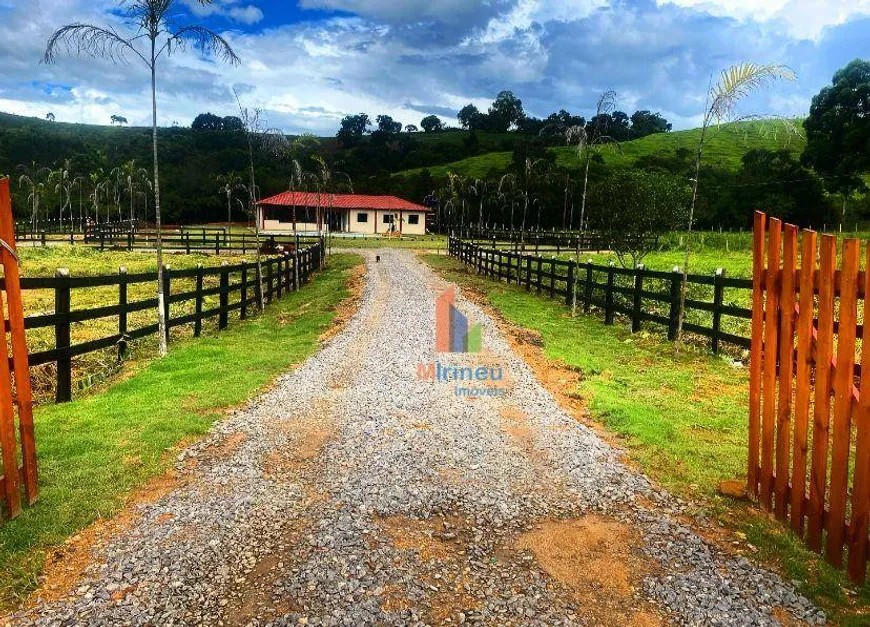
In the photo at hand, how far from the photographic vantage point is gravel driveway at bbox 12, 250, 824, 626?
304 cm

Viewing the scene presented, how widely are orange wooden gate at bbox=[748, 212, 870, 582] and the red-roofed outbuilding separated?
167 feet

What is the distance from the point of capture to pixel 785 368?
3959 millimetres

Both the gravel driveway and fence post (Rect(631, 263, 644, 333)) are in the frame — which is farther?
fence post (Rect(631, 263, 644, 333))

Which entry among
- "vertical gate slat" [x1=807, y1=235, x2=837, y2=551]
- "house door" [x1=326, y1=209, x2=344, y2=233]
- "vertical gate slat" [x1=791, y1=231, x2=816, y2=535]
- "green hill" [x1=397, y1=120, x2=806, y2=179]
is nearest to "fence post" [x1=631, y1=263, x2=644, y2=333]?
"vertical gate slat" [x1=791, y1=231, x2=816, y2=535]

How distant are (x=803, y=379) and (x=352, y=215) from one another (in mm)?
54348

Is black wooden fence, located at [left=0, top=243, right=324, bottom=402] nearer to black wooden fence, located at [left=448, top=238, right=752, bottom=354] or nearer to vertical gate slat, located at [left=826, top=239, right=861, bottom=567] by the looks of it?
vertical gate slat, located at [left=826, top=239, right=861, bottom=567]

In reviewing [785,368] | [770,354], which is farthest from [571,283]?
[785,368]

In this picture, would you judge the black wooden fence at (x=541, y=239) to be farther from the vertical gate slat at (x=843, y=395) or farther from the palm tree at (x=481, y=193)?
the vertical gate slat at (x=843, y=395)

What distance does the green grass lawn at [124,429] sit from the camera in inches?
144

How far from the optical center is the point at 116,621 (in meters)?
2.88

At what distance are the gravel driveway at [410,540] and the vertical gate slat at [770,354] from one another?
2.29ft

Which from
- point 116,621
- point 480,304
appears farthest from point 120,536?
point 480,304

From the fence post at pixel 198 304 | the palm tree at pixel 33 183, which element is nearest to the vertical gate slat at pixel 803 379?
the fence post at pixel 198 304
